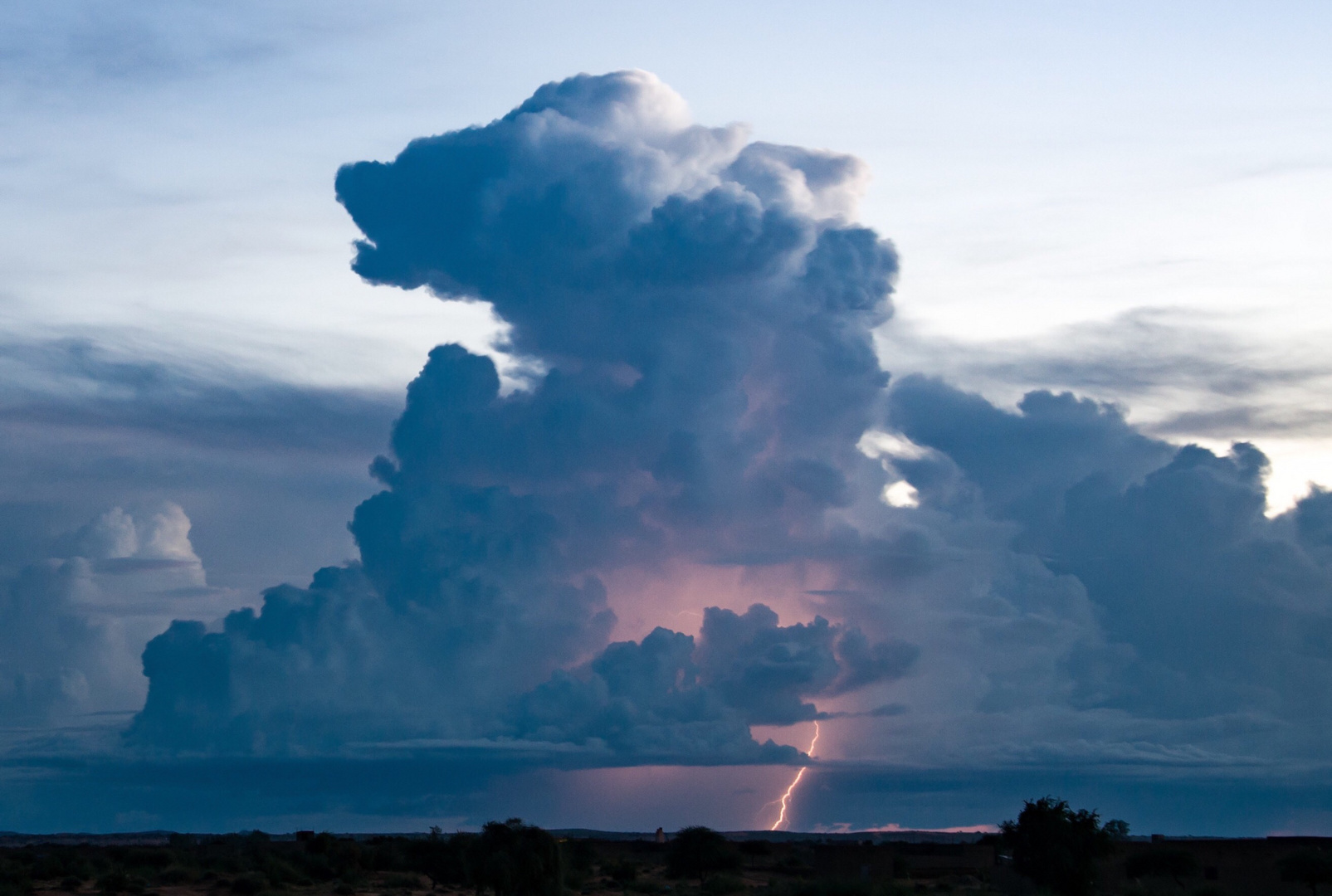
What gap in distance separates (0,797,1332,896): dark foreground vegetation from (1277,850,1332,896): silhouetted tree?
0.09m

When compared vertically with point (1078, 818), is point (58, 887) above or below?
below

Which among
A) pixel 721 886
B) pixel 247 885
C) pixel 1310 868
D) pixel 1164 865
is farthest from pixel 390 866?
pixel 1310 868

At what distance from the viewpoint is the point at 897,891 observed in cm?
7675

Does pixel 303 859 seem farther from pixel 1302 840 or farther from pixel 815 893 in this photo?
pixel 1302 840

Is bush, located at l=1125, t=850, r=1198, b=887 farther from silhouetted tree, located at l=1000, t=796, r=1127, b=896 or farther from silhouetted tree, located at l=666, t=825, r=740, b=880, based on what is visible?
silhouetted tree, located at l=666, t=825, r=740, b=880

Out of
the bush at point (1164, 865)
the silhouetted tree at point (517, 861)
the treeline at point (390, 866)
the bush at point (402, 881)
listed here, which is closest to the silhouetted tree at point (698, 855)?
the treeline at point (390, 866)

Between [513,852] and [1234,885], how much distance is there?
5083 cm

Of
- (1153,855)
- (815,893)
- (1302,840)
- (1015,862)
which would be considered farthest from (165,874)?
(1302,840)

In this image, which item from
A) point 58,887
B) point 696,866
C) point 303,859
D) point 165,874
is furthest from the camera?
point 696,866

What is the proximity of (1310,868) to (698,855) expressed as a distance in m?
56.5

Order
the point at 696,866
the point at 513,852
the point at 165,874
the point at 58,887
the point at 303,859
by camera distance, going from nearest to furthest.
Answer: the point at 513,852, the point at 58,887, the point at 165,874, the point at 303,859, the point at 696,866

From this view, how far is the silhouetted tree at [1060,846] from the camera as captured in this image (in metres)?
74.6

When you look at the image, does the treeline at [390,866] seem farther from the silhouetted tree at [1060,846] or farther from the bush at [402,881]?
the silhouetted tree at [1060,846]

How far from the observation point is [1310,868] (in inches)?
3282
